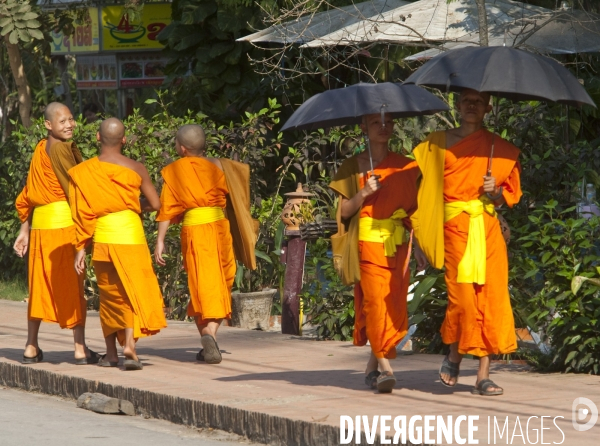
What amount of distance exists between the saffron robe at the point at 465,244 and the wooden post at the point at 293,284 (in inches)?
131

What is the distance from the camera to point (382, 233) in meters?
6.82

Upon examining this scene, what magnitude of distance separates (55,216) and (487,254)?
139 inches

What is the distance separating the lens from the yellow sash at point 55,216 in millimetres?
8531

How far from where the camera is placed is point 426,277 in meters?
8.37

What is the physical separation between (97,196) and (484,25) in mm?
3376

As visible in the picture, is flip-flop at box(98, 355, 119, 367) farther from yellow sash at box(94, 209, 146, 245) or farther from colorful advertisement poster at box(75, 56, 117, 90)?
colorful advertisement poster at box(75, 56, 117, 90)

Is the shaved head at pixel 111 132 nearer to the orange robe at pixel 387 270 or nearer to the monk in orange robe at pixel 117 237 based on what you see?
the monk in orange robe at pixel 117 237

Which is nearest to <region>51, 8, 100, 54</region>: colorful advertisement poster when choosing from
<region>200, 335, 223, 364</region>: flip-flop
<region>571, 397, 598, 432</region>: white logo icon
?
<region>200, 335, 223, 364</region>: flip-flop

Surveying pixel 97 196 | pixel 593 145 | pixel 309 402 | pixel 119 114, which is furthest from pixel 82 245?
pixel 119 114

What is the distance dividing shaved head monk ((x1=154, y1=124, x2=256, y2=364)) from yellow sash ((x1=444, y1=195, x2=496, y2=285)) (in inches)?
92.4

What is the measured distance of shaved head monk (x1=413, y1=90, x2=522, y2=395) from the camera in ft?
21.5

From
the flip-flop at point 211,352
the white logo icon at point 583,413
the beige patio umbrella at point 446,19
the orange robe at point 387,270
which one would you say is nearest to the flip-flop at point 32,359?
the flip-flop at point 211,352

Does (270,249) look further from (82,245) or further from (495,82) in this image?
(495,82)

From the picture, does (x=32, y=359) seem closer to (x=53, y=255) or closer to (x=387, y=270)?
(x=53, y=255)
